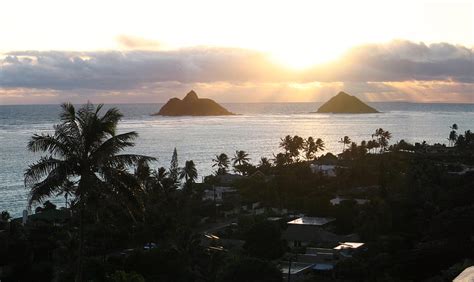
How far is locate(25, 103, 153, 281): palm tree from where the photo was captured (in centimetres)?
1245

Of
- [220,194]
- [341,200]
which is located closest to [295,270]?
[341,200]

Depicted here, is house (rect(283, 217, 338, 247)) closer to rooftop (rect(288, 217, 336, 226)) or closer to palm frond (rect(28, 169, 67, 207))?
rooftop (rect(288, 217, 336, 226))

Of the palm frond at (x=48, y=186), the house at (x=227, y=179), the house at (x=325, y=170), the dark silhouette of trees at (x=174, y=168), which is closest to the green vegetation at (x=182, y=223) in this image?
the palm frond at (x=48, y=186)

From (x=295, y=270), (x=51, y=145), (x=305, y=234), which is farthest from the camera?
(x=305, y=234)

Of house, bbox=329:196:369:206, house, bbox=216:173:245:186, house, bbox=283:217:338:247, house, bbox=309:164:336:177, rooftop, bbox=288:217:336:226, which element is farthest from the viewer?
house, bbox=309:164:336:177

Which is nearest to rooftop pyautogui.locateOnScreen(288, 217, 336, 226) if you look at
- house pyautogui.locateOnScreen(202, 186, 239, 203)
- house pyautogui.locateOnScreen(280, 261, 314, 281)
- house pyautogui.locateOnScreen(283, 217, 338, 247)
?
house pyautogui.locateOnScreen(283, 217, 338, 247)

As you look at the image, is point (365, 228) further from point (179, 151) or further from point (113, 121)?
point (179, 151)

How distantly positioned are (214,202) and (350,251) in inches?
882

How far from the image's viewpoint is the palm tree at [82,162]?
12.4 m

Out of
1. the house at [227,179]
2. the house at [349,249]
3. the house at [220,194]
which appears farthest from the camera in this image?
the house at [227,179]

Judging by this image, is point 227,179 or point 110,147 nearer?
point 110,147

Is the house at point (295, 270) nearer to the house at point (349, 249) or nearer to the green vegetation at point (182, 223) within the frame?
the green vegetation at point (182, 223)

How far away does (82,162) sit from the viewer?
1270cm

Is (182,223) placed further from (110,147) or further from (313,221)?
(110,147)
